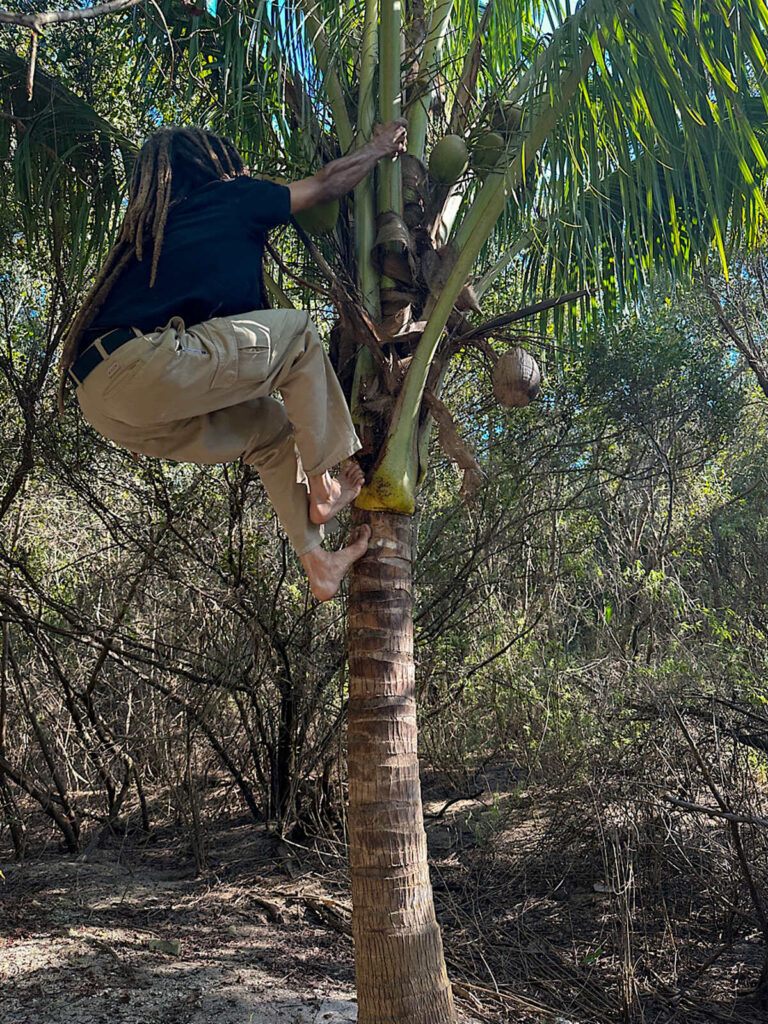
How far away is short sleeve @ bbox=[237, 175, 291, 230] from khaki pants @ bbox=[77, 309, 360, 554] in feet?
1.10

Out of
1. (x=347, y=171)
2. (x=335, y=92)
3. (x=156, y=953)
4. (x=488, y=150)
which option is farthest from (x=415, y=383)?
(x=156, y=953)

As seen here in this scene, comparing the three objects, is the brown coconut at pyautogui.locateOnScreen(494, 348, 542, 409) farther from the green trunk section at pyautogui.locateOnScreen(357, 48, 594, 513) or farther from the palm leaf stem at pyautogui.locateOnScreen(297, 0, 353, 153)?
the palm leaf stem at pyautogui.locateOnScreen(297, 0, 353, 153)

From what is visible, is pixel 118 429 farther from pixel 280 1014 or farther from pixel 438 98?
pixel 280 1014

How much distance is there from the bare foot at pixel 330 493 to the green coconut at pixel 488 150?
1.51 m

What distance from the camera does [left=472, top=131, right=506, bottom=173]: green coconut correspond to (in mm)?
3957

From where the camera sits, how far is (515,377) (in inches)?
154

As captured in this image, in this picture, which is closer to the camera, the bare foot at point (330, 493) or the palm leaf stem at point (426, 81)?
the bare foot at point (330, 493)

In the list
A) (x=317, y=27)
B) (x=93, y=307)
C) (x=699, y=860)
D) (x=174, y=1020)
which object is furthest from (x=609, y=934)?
(x=317, y=27)

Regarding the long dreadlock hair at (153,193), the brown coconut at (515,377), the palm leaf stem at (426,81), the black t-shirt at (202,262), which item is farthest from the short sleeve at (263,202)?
the brown coconut at (515,377)

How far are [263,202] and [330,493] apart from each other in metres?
1.13

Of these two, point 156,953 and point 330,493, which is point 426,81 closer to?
point 330,493

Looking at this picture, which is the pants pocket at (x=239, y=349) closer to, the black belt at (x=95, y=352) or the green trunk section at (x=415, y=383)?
the black belt at (x=95, y=352)

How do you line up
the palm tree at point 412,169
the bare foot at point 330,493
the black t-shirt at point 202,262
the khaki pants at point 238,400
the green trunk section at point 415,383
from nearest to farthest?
the khaki pants at point 238,400 → the black t-shirt at point 202,262 → the palm tree at point 412,169 → the bare foot at point 330,493 → the green trunk section at point 415,383

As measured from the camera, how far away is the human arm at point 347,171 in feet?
11.3
